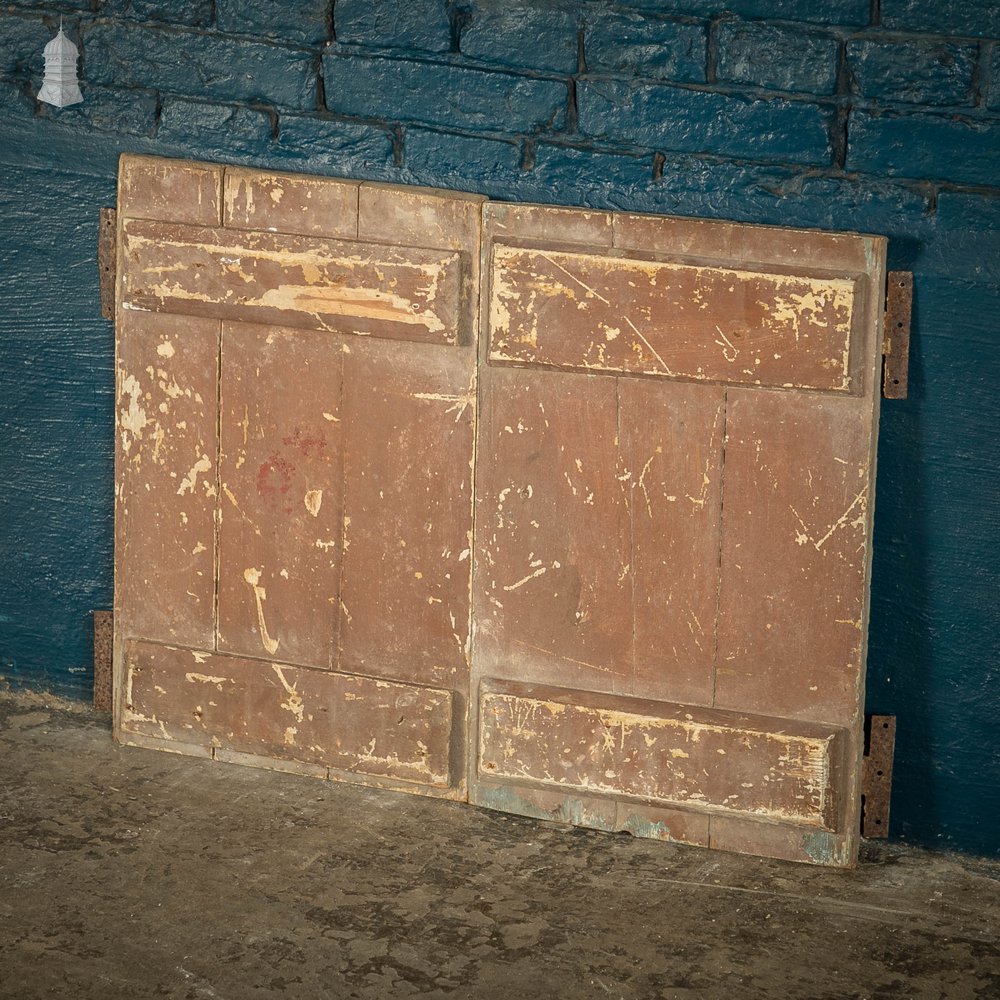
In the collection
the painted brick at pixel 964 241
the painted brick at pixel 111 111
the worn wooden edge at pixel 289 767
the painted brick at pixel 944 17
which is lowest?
the worn wooden edge at pixel 289 767

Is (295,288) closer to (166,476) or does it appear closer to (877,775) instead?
(166,476)

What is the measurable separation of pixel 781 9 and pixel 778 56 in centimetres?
9

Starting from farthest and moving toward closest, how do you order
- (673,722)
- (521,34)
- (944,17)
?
(673,722) < (521,34) < (944,17)

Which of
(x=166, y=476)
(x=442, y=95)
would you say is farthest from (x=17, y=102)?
(x=442, y=95)

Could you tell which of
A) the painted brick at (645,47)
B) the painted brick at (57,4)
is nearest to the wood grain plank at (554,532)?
the painted brick at (645,47)

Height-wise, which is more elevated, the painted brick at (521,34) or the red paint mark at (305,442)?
the painted brick at (521,34)

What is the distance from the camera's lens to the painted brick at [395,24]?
10.7 ft

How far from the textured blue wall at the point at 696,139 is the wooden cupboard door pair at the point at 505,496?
121 millimetres

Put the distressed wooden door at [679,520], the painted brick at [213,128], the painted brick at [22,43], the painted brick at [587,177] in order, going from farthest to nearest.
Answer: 1. the painted brick at [22,43]
2. the painted brick at [213,128]
3. the painted brick at [587,177]
4. the distressed wooden door at [679,520]

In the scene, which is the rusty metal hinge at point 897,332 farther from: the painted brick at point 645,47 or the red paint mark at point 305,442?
the red paint mark at point 305,442

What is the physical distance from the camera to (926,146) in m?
3.08

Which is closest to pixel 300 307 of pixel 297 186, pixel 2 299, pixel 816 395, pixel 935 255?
pixel 297 186

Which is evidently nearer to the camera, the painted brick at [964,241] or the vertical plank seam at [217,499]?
the painted brick at [964,241]

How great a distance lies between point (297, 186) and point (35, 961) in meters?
1.62
